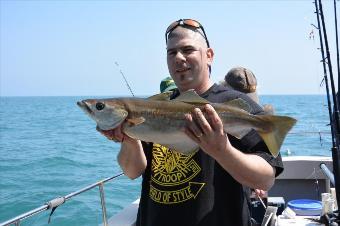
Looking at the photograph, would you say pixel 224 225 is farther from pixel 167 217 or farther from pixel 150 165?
pixel 150 165

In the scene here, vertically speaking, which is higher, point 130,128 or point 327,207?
point 130,128

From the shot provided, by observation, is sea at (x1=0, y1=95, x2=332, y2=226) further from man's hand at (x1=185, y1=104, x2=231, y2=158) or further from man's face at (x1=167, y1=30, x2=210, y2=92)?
man's hand at (x1=185, y1=104, x2=231, y2=158)

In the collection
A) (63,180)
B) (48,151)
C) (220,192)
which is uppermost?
(220,192)

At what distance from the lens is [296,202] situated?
471 centimetres

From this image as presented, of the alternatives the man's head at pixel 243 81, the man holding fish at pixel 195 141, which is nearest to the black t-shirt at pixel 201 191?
the man holding fish at pixel 195 141

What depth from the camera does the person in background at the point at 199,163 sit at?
81.4 inches

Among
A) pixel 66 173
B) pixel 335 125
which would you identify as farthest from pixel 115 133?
pixel 66 173

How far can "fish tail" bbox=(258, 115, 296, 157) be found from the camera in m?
2.15

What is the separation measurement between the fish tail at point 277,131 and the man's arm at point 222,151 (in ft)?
0.31

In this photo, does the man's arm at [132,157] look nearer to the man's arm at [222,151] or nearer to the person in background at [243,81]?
the man's arm at [222,151]

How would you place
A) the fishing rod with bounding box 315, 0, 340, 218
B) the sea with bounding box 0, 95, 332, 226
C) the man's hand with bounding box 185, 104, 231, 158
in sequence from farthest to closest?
the sea with bounding box 0, 95, 332, 226 → the fishing rod with bounding box 315, 0, 340, 218 → the man's hand with bounding box 185, 104, 231, 158

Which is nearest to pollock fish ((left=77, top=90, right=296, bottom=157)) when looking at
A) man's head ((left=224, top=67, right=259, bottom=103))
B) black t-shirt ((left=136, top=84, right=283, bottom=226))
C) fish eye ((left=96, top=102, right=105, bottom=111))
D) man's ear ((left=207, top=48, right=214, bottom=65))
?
fish eye ((left=96, top=102, right=105, bottom=111))

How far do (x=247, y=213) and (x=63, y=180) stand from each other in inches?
646

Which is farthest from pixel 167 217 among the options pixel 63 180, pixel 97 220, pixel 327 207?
pixel 63 180
